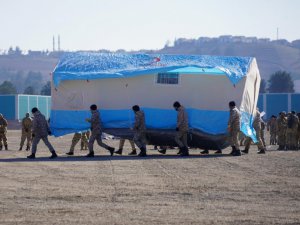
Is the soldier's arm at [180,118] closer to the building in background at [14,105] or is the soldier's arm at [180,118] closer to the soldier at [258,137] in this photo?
the soldier at [258,137]

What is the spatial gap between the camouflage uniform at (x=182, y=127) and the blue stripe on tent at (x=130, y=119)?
0.89m

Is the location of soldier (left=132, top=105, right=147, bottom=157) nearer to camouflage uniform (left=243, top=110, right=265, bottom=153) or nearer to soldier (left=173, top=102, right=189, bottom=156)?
soldier (left=173, top=102, right=189, bottom=156)

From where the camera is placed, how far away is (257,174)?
20.0 metres

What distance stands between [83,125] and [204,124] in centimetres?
414

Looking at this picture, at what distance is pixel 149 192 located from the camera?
15.8 m

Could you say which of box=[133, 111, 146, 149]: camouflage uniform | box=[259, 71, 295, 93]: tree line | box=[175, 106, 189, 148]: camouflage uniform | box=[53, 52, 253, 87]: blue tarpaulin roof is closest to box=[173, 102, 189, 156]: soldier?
box=[175, 106, 189, 148]: camouflage uniform

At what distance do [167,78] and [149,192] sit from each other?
42.9 ft

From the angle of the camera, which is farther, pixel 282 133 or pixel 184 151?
pixel 282 133

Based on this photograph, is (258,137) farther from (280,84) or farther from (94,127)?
(280,84)

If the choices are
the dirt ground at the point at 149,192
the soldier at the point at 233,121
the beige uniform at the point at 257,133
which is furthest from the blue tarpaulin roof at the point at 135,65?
the dirt ground at the point at 149,192

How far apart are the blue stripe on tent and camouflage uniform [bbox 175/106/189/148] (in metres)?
0.89

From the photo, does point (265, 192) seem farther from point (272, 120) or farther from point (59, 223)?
point (272, 120)

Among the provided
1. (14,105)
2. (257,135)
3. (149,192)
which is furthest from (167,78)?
(14,105)

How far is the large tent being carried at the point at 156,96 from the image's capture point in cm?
2812
